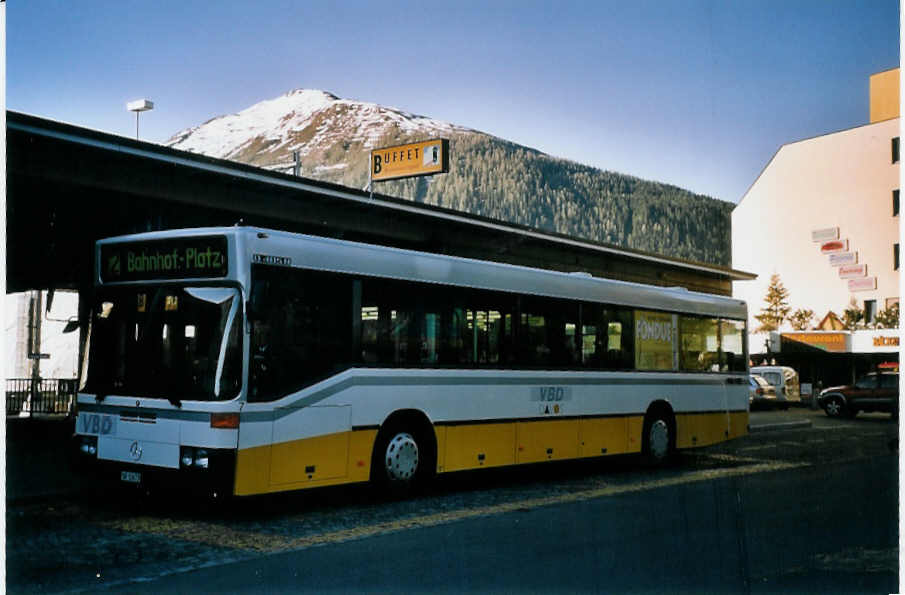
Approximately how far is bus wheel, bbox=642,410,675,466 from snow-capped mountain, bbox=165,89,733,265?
2822 millimetres

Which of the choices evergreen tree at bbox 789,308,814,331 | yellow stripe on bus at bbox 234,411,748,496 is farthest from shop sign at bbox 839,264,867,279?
yellow stripe on bus at bbox 234,411,748,496

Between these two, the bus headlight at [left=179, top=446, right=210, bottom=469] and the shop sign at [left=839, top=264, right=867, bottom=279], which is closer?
the bus headlight at [left=179, top=446, right=210, bottom=469]

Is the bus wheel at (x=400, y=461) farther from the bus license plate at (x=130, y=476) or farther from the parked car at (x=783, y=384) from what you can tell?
the parked car at (x=783, y=384)

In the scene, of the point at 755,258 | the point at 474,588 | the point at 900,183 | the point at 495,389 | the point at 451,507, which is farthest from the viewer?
the point at 755,258

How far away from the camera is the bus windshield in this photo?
9.90 meters

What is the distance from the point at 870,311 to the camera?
11.1 m

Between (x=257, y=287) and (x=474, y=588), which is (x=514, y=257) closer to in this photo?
(x=257, y=287)

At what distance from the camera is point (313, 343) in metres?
10.8

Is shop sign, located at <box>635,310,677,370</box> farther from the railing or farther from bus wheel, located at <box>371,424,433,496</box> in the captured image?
the railing

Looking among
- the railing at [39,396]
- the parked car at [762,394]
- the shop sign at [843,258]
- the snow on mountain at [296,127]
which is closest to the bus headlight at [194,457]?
the snow on mountain at [296,127]

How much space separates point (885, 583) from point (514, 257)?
23.6 metres

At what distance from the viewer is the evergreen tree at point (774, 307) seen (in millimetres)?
14414

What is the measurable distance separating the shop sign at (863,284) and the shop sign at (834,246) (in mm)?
386

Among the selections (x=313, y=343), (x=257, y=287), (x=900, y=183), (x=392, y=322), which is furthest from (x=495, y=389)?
(x=900, y=183)
